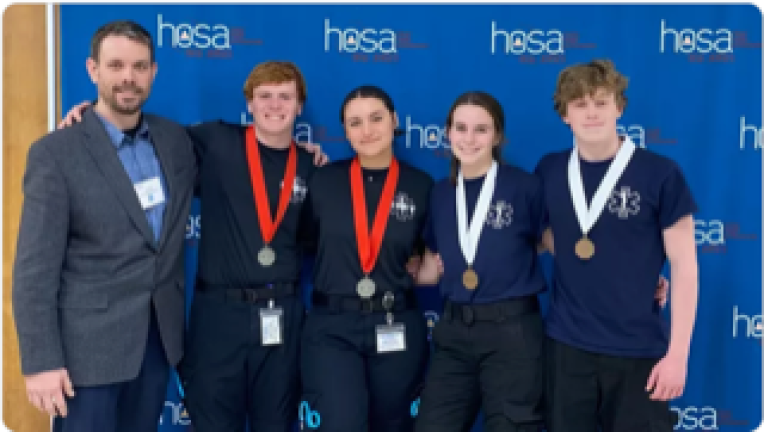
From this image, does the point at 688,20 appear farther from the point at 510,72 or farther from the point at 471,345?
the point at 471,345

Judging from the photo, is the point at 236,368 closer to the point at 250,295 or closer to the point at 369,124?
the point at 250,295

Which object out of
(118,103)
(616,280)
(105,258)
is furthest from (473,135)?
(105,258)

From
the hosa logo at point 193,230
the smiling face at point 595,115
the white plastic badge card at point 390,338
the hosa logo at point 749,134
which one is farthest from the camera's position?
the hosa logo at point 193,230

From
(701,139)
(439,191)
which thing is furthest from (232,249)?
(701,139)

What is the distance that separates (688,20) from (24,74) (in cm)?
376

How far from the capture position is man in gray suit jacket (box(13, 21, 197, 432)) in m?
2.40

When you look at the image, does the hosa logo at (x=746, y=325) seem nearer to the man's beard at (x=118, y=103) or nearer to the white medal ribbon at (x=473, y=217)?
the white medal ribbon at (x=473, y=217)

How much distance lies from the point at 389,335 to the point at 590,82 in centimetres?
142

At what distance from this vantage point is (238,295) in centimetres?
300

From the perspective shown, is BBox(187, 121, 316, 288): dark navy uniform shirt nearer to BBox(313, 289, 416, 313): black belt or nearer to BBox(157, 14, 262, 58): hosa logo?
BBox(313, 289, 416, 313): black belt

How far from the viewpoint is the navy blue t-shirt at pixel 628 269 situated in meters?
2.61

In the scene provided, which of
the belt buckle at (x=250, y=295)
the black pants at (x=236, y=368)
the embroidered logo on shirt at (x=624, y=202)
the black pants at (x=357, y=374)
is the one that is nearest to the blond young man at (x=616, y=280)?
the embroidered logo on shirt at (x=624, y=202)

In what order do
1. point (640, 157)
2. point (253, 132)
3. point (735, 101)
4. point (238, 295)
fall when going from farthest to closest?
point (735, 101)
point (253, 132)
point (238, 295)
point (640, 157)

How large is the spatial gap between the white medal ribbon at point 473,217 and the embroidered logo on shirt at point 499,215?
2cm
